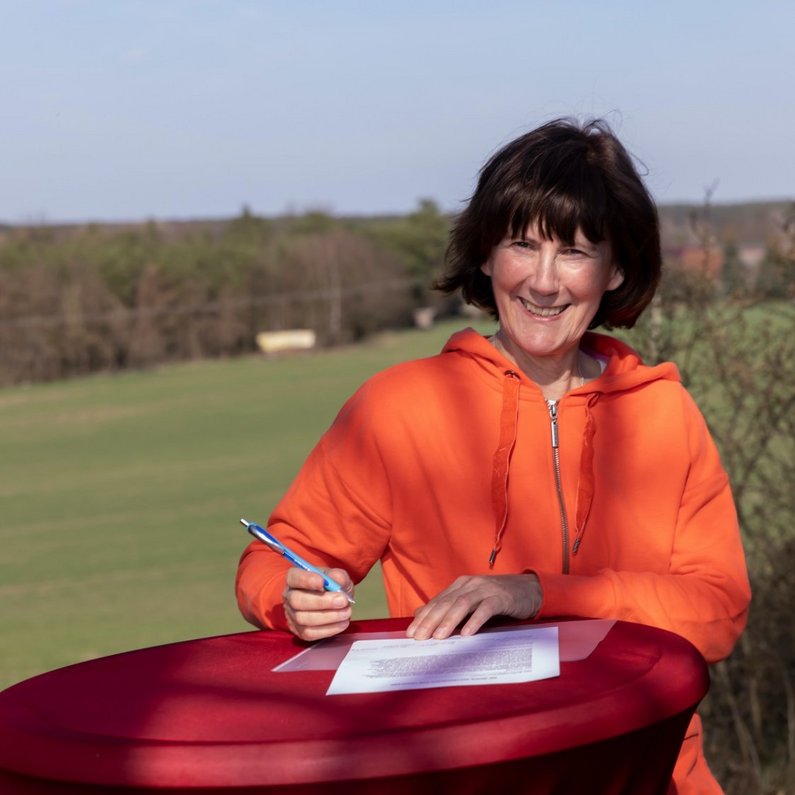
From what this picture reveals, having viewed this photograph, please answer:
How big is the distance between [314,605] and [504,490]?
0.43m

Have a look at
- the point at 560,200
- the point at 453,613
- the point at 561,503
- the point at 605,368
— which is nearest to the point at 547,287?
the point at 560,200

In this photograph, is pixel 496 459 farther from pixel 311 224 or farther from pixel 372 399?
pixel 311 224

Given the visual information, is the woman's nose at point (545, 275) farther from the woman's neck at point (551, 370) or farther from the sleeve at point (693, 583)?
the sleeve at point (693, 583)

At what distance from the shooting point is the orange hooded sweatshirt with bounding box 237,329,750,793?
258cm

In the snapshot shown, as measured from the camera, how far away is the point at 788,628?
567 cm

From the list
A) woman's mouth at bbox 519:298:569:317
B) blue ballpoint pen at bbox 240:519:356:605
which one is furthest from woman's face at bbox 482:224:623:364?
blue ballpoint pen at bbox 240:519:356:605

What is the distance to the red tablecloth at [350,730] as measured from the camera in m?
1.76

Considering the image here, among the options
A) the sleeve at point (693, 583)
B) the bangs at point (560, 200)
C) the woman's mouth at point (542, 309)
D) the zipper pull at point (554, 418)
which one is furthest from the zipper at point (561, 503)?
the bangs at point (560, 200)

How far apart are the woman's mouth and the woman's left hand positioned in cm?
52

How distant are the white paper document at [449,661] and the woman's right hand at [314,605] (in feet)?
0.17

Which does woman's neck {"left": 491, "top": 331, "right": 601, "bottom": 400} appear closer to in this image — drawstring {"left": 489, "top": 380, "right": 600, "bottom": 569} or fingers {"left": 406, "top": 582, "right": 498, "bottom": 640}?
drawstring {"left": 489, "top": 380, "right": 600, "bottom": 569}

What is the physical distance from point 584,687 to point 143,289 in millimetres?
40449

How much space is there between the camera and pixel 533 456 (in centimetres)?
260

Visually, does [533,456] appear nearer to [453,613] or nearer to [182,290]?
[453,613]
